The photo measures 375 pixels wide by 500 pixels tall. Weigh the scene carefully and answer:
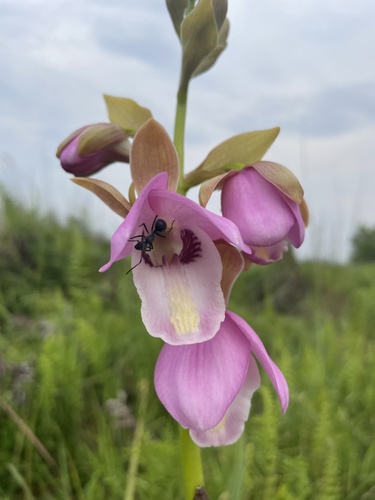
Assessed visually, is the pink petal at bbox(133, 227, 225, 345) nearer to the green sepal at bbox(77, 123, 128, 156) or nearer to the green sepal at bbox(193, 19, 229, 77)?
the green sepal at bbox(77, 123, 128, 156)

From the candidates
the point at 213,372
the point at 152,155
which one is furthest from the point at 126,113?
the point at 213,372

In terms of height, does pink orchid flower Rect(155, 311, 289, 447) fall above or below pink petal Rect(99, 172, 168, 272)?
below

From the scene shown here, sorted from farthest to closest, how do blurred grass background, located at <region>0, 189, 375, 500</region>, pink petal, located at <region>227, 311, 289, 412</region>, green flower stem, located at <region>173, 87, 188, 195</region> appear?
blurred grass background, located at <region>0, 189, 375, 500</region> → green flower stem, located at <region>173, 87, 188, 195</region> → pink petal, located at <region>227, 311, 289, 412</region>

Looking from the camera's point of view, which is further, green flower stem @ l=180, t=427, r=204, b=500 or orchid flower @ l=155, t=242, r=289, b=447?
green flower stem @ l=180, t=427, r=204, b=500

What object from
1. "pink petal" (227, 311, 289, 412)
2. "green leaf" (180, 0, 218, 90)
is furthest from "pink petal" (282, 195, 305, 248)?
"green leaf" (180, 0, 218, 90)

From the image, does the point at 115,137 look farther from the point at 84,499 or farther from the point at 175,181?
the point at 84,499

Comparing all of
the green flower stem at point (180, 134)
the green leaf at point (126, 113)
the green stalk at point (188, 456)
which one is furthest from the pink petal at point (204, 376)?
the green leaf at point (126, 113)

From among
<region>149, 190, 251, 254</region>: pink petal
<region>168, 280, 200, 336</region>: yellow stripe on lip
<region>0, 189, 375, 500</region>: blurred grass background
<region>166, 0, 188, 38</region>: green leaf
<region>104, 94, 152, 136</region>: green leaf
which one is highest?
<region>166, 0, 188, 38</region>: green leaf

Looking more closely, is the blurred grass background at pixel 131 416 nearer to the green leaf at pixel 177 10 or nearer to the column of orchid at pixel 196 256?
the column of orchid at pixel 196 256
